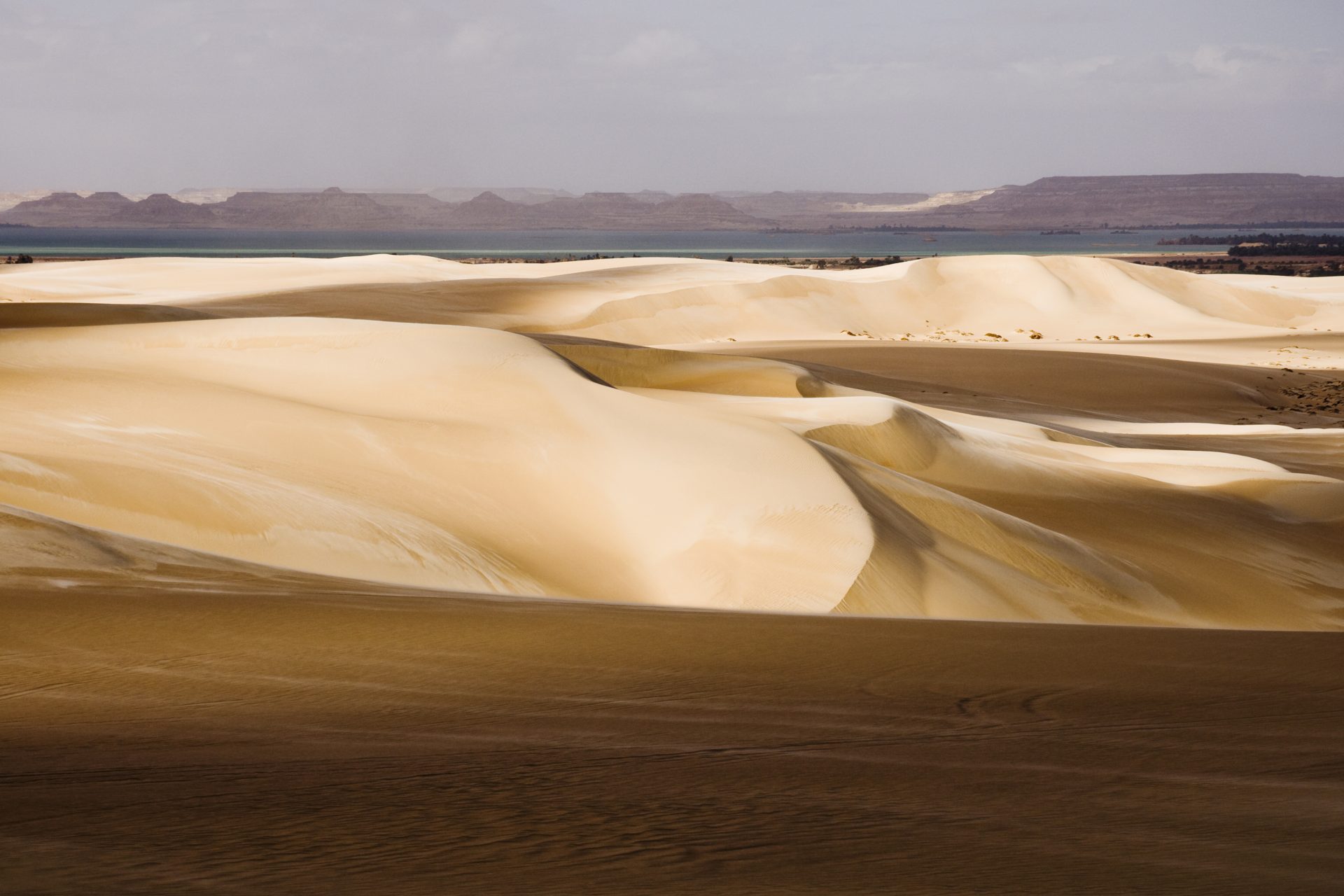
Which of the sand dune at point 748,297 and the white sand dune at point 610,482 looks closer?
the white sand dune at point 610,482

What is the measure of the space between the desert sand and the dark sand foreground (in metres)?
0.02

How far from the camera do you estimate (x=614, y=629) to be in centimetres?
582

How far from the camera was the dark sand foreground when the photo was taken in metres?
2.73

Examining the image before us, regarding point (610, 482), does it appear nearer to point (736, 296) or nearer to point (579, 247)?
point (736, 296)

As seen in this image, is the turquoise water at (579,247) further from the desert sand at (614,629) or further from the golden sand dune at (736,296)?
the desert sand at (614,629)

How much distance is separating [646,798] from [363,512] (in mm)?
6067

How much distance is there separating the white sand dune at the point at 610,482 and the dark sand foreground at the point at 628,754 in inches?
67.9

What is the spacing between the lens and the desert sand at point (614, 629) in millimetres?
2924

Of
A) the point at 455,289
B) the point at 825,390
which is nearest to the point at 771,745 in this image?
the point at 825,390

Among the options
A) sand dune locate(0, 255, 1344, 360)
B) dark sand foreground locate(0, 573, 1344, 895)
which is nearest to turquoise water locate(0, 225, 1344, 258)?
sand dune locate(0, 255, 1344, 360)

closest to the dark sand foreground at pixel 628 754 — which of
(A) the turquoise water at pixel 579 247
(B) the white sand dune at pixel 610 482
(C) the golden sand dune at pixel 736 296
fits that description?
(B) the white sand dune at pixel 610 482

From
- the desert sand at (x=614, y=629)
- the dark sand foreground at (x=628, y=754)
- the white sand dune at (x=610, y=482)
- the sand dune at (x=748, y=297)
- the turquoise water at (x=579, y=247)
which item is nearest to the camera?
the dark sand foreground at (x=628, y=754)

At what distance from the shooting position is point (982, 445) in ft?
50.6

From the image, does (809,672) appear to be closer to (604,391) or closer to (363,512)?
(363,512)
